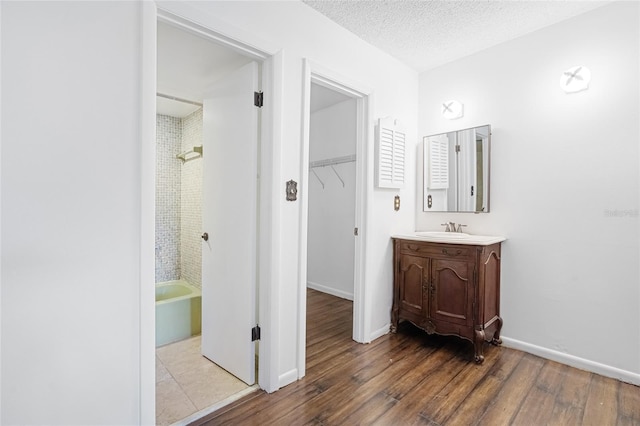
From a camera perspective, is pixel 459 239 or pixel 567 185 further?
pixel 459 239

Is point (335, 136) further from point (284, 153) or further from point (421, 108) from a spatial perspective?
point (284, 153)

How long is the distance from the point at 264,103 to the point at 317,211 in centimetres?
263

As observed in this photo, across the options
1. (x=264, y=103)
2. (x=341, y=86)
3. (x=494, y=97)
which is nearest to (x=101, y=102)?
(x=264, y=103)

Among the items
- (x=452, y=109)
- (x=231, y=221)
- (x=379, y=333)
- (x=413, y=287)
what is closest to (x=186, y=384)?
(x=231, y=221)

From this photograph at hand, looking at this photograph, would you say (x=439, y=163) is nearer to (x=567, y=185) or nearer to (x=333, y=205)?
(x=567, y=185)

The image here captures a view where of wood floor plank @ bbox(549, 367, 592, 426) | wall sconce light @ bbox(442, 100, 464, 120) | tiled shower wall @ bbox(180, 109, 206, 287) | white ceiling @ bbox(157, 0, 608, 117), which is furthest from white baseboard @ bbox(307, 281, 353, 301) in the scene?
white ceiling @ bbox(157, 0, 608, 117)

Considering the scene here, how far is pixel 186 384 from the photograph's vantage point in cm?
204

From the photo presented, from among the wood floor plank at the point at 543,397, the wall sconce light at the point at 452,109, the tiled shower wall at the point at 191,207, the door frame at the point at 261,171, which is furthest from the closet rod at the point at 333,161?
the wood floor plank at the point at 543,397

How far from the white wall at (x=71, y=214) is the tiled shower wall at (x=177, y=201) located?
6.97ft

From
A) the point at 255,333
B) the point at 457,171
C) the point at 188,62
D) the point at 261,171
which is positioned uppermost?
the point at 188,62

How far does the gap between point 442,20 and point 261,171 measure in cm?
177

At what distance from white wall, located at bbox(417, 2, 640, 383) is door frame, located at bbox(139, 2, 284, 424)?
193 cm

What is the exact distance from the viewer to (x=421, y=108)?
317cm

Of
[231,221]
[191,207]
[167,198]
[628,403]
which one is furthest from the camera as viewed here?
[167,198]
